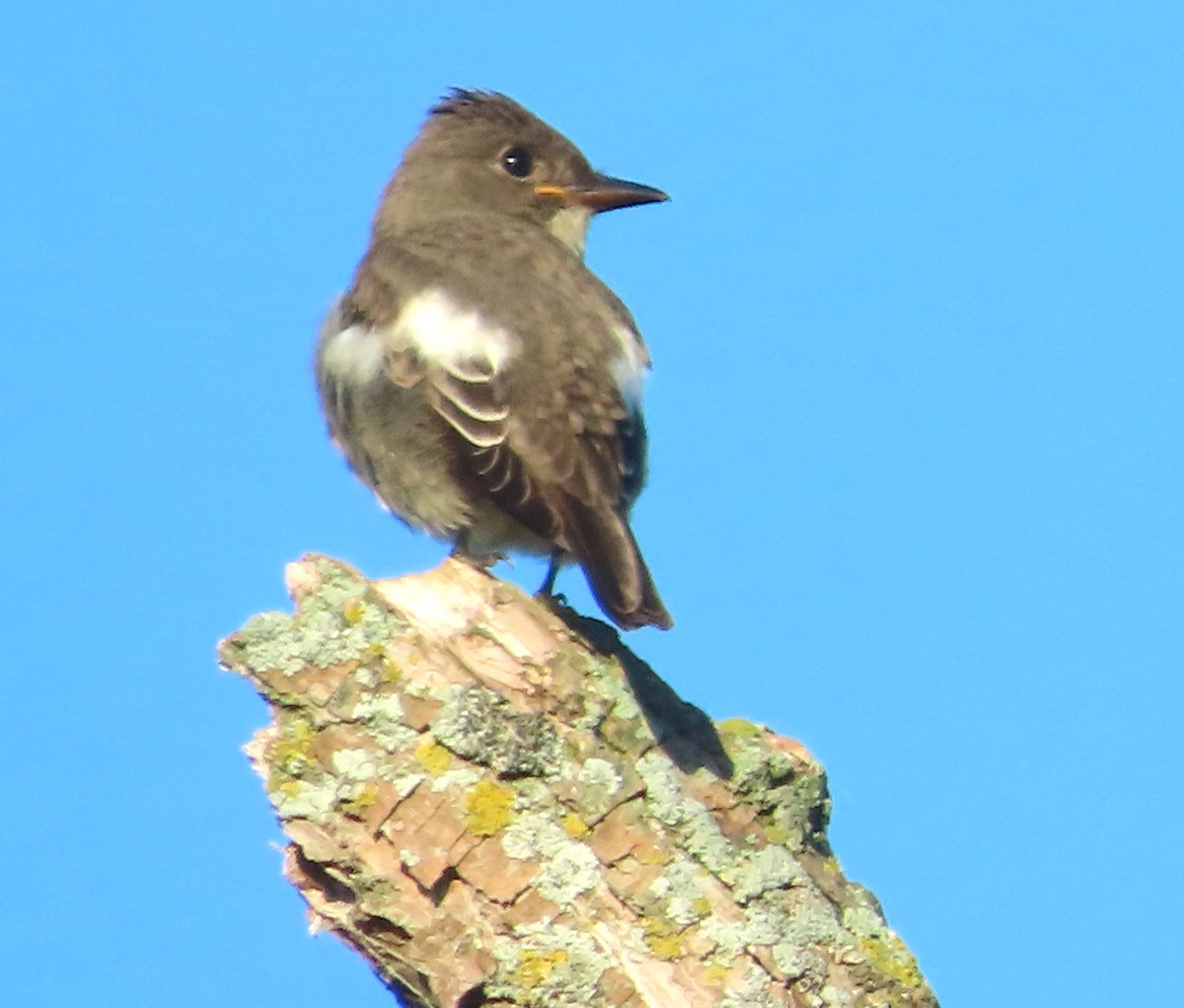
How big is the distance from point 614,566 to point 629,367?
1006 millimetres

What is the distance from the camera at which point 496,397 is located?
577cm

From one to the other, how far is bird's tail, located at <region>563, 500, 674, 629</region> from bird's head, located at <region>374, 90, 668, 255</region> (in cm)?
225

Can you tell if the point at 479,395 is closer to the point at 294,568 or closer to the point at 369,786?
the point at 294,568

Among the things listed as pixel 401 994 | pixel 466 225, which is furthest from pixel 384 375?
pixel 401 994

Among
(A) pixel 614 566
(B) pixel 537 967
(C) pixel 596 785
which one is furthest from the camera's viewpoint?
(A) pixel 614 566

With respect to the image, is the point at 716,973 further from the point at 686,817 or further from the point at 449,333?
the point at 449,333

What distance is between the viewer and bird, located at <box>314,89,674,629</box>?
18.7ft

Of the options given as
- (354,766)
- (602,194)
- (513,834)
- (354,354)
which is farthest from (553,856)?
(602,194)

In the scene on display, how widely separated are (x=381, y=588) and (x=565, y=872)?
926mm

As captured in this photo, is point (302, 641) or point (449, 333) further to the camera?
point (449, 333)

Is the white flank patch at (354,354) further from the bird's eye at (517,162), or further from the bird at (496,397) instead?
the bird's eye at (517,162)

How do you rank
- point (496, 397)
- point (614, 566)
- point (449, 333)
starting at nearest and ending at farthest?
point (614, 566) → point (496, 397) → point (449, 333)

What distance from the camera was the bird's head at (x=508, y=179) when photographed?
24.9 ft

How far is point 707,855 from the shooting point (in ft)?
13.9
